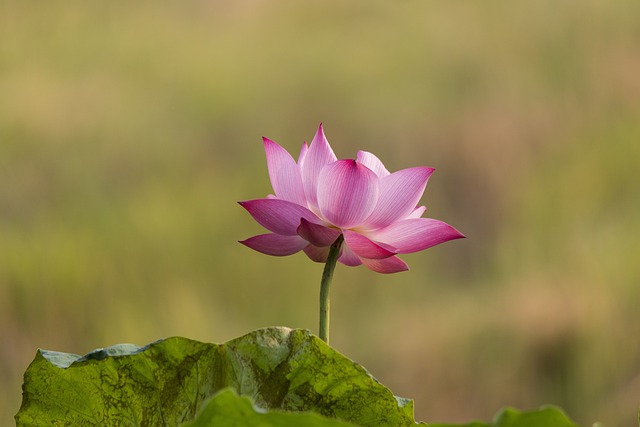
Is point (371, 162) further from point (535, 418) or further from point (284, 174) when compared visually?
point (535, 418)

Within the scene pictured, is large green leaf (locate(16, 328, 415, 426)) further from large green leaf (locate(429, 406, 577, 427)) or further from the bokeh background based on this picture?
the bokeh background

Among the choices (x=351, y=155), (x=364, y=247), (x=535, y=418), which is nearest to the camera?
(x=535, y=418)

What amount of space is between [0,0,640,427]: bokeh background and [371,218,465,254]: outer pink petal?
2.00 metres

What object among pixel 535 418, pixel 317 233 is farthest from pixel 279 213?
pixel 535 418

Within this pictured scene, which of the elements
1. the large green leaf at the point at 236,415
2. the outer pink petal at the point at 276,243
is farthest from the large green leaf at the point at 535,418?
the outer pink petal at the point at 276,243

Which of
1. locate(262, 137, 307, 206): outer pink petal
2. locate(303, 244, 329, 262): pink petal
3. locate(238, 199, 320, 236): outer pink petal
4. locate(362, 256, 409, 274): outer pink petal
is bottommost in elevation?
locate(362, 256, 409, 274): outer pink petal

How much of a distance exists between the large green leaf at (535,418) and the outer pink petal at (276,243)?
14cm

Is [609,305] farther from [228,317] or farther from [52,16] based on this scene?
[52,16]

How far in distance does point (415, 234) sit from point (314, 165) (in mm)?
47

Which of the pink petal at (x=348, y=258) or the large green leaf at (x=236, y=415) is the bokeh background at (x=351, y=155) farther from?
the large green leaf at (x=236, y=415)

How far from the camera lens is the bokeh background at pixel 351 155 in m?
2.42

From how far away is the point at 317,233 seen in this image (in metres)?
0.29

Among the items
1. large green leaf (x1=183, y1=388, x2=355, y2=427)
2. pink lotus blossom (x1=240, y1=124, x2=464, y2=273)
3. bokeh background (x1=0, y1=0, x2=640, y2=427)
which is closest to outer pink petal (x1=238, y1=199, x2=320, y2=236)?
pink lotus blossom (x1=240, y1=124, x2=464, y2=273)

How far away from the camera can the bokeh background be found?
2.42 meters
